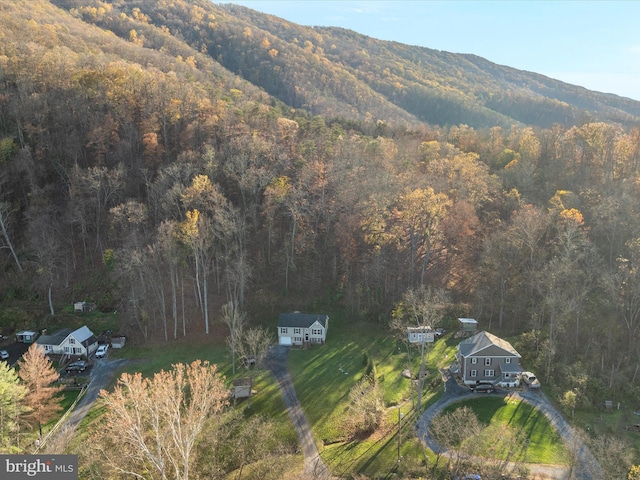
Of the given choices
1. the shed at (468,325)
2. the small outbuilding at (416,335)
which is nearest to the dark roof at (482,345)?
the small outbuilding at (416,335)

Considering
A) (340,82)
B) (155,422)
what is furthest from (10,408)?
(340,82)

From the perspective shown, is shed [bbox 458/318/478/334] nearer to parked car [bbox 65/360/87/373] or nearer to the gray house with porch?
the gray house with porch

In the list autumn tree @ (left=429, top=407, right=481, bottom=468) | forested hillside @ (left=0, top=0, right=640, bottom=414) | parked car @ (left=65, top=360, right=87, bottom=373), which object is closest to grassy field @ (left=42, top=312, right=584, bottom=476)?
autumn tree @ (left=429, top=407, right=481, bottom=468)

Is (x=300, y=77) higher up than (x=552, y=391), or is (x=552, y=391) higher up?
(x=300, y=77)

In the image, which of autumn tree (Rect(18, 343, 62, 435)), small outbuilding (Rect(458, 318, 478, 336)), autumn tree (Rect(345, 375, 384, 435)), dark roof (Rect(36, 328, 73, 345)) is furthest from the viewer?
small outbuilding (Rect(458, 318, 478, 336))

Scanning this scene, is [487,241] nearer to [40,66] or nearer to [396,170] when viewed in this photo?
[396,170]

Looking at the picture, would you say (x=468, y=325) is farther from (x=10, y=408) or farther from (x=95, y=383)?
(x=10, y=408)

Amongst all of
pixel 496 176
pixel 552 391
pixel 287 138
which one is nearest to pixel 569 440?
pixel 552 391
